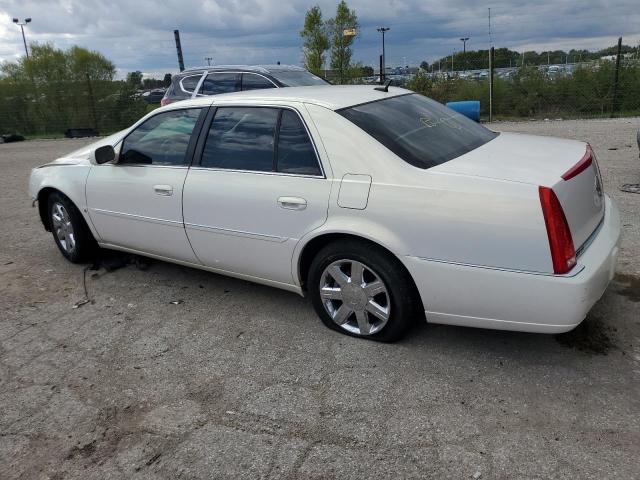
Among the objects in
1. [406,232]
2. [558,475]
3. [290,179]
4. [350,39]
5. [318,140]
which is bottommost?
[558,475]

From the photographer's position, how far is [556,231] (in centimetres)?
273

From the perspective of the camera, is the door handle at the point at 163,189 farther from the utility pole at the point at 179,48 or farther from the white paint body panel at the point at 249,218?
the utility pole at the point at 179,48

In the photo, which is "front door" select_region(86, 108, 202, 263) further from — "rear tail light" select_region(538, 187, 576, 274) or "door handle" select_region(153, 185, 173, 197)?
"rear tail light" select_region(538, 187, 576, 274)

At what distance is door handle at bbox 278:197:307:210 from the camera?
11.3 feet

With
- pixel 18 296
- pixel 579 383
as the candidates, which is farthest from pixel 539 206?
pixel 18 296

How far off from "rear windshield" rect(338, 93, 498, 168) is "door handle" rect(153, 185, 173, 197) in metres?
1.46

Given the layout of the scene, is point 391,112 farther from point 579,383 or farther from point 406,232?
point 579,383

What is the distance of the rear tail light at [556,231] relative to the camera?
2727mm

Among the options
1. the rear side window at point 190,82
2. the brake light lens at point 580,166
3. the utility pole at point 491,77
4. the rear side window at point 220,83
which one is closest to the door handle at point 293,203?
the brake light lens at point 580,166

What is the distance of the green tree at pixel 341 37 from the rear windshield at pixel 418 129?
1850 centimetres

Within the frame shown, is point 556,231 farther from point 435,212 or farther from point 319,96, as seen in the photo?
point 319,96

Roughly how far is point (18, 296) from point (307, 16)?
778 inches

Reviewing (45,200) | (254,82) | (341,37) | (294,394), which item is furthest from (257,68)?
(341,37)

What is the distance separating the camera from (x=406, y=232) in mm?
3084
